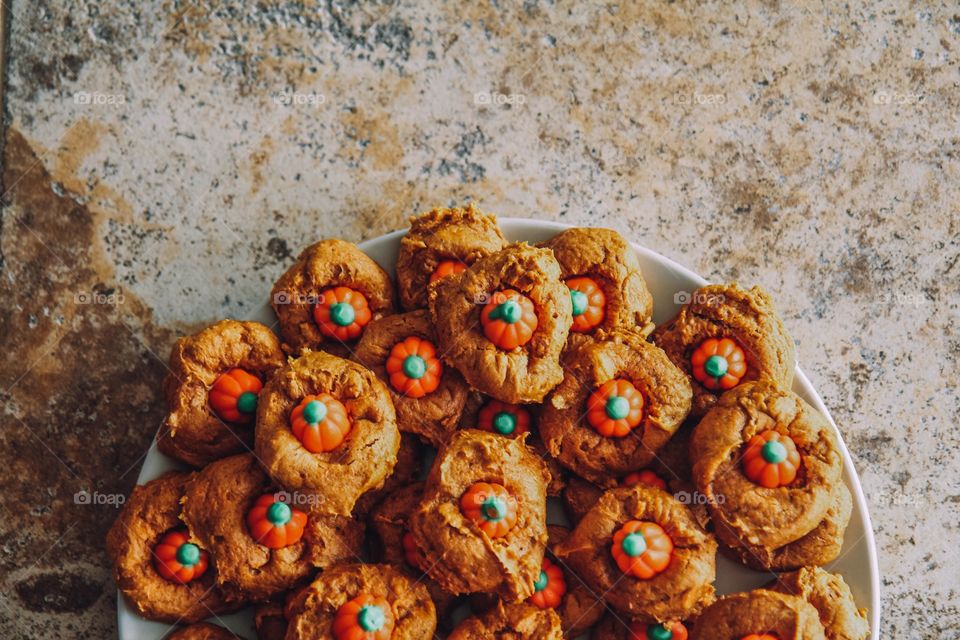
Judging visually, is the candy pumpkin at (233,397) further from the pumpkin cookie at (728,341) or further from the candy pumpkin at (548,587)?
the pumpkin cookie at (728,341)

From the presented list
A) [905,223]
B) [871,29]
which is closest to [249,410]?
[905,223]

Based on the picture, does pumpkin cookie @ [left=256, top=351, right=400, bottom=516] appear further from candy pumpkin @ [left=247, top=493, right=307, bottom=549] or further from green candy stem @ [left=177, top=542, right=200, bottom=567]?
green candy stem @ [left=177, top=542, right=200, bottom=567]

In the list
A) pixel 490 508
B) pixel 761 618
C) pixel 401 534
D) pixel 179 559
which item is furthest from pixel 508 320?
pixel 179 559

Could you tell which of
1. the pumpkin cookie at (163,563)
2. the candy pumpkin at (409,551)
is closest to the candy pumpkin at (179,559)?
the pumpkin cookie at (163,563)

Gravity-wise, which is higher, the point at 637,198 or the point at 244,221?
the point at 637,198

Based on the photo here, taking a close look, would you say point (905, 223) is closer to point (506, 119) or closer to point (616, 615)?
point (506, 119)
